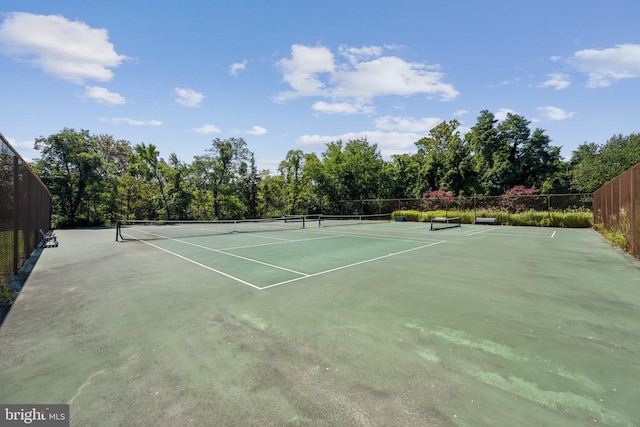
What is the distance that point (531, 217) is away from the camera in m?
21.7

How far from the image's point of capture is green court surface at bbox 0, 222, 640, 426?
2.22 m

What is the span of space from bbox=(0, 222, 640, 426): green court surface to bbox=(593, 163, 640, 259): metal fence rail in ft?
11.9

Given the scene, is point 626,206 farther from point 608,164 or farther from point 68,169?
point 68,169

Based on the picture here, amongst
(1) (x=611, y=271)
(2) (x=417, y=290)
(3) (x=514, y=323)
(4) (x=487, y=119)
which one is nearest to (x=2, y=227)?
(2) (x=417, y=290)

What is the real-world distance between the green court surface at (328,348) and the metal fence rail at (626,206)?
11.9 ft

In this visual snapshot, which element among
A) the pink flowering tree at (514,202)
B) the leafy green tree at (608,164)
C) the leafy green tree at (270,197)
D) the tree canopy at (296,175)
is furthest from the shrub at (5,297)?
the leafy green tree at (608,164)

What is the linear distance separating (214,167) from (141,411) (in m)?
33.2

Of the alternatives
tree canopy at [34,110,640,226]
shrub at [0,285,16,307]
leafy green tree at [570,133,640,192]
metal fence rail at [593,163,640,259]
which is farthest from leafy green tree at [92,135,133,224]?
leafy green tree at [570,133,640,192]

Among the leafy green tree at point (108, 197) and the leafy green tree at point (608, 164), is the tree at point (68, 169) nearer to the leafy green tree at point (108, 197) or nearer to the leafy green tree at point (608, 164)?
the leafy green tree at point (108, 197)

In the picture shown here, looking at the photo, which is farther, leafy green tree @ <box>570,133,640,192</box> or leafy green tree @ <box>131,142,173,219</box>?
leafy green tree @ <box>131,142,173,219</box>

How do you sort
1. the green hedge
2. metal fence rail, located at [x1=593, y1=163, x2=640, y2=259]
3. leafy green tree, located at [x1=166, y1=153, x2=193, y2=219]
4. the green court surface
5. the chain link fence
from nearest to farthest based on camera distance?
the green court surface < metal fence rail, located at [x1=593, y1=163, x2=640, y2=259] < the green hedge < the chain link fence < leafy green tree, located at [x1=166, y1=153, x2=193, y2=219]

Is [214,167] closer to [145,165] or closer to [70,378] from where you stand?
[145,165]

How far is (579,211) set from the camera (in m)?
20.6

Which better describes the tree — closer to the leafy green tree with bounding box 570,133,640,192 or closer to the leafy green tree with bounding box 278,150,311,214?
the leafy green tree with bounding box 278,150,311,214
